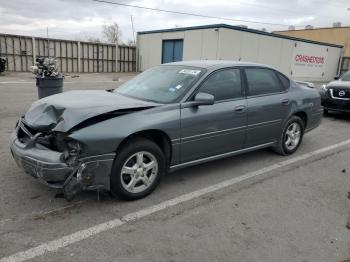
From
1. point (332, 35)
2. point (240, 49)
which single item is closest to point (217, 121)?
point (240, 49)

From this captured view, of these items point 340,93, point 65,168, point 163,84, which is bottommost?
point 65,168

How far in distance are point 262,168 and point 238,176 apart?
0.57 metres

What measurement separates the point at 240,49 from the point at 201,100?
738 inches

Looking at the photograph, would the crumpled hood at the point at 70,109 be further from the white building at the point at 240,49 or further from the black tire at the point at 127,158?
the white building at the point at 240,49

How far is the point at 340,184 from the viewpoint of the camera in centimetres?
462

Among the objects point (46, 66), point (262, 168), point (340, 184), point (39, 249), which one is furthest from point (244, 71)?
point (46, 66)

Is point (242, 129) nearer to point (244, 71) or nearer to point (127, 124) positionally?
point (244, 71)

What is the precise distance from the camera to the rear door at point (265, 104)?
491 centimetres

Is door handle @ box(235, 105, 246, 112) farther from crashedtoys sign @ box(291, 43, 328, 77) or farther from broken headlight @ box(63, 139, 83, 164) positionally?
crashedtoys sign @ box(291, 43, 328, 77)

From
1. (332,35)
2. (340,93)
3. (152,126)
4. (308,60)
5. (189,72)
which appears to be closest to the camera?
(152,126)

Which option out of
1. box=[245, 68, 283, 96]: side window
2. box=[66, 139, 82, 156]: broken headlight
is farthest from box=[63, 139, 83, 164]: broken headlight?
box=[245, 68, 283, 96]: side window

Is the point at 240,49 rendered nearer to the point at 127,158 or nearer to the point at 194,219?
the point at 127,158

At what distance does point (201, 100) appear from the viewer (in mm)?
4055

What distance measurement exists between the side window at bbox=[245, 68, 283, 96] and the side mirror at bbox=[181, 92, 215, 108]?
1.08 m
